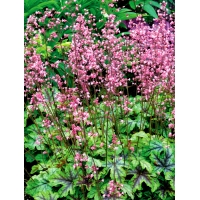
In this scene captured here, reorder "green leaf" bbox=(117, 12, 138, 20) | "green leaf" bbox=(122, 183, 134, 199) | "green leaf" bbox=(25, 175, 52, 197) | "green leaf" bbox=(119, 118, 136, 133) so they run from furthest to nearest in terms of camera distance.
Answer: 1. "green leaf" bbox=(117, 12, 138, 20)
2. "green leaf" bbox=(119, 118, 136, 133)
3. "green leaf" bbox=(25, 175, 52, 197)
4. "green leaf" bbox=(122, 183, 134, 199)

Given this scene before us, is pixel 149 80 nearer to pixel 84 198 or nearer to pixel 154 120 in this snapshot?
pixel 154 120

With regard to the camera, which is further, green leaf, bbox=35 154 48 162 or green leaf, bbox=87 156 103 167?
green leaf, bbox=35 154 48 162

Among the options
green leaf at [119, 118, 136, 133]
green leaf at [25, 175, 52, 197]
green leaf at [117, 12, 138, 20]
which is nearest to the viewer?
green leaf at [25, 175, 52, 197]

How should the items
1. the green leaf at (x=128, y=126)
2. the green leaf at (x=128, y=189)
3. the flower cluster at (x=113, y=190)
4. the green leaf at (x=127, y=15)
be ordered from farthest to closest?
the green leaf at (x=127, y=15) → the green leaf at (x=128, y=126) → the green leaf at (x=128, y=189) → the flower cluster at (x=113, y=190)

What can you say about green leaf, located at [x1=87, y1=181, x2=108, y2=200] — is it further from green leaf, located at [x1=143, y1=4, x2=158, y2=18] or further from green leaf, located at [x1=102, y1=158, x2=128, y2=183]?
green leaf, located at [x1=143, y1=4, x2=158, y2=18]

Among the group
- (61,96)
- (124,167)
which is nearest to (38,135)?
(61,96)

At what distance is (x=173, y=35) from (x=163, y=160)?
94 centimetres

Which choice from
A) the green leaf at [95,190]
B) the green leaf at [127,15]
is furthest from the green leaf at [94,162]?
the green leaf at [127,15]

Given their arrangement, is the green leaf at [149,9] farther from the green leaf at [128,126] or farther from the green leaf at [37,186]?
the green leaf at [37,186]

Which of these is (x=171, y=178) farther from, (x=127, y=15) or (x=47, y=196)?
(x=127, y=15)

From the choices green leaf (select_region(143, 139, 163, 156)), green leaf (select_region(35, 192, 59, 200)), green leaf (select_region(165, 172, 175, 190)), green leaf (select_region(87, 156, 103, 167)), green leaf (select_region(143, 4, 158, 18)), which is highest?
green leaf (select_region(143, 4, 158, 18))

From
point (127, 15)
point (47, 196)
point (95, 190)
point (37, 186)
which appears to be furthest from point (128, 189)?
point (127, 15)

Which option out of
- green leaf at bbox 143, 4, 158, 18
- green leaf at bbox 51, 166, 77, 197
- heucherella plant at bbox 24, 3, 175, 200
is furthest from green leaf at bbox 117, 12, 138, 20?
green leaf at bbox 51, 166, 77, 197

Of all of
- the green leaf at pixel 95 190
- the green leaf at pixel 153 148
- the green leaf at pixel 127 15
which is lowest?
the green leaf at pixel 95 190
